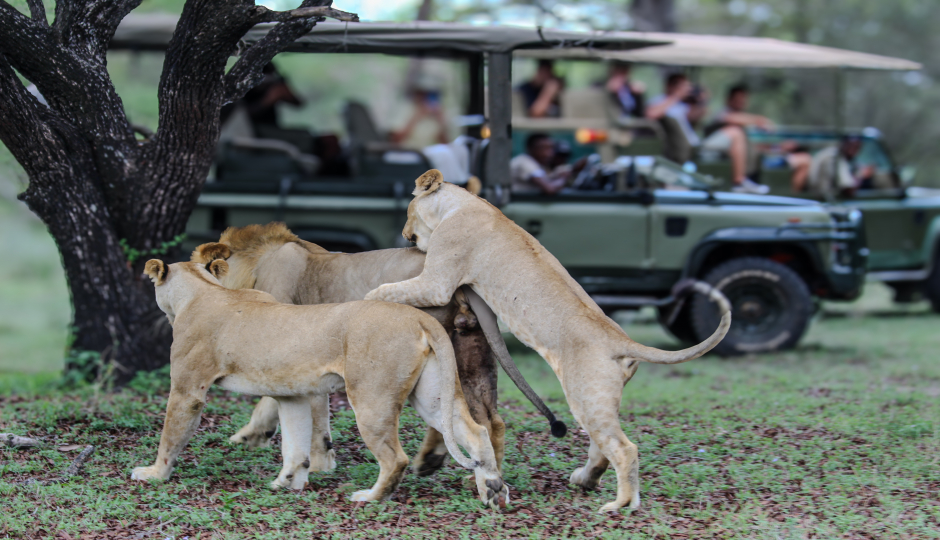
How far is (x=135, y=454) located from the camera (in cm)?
495

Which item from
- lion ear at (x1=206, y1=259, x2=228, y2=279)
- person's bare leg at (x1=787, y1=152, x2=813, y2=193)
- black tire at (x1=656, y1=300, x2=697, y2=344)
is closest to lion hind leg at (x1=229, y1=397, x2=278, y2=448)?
lion ear at (x1=206, y1=259, x2=228, y2=279)

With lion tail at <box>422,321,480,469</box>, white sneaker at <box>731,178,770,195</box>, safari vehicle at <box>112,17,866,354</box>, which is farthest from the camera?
white sneaker at <box>731,178,770,195</box>

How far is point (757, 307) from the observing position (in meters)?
8.80

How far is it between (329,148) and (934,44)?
56.7 ft

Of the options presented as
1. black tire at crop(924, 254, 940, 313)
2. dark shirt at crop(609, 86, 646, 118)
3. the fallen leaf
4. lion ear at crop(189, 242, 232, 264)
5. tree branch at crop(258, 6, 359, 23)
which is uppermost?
tree branch at crop(258, 6, 359, 23)

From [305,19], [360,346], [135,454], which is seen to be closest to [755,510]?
[360,346]

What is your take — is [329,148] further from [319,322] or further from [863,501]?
[863,501]

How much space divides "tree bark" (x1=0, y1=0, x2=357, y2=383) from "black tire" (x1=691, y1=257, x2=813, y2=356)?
468cm

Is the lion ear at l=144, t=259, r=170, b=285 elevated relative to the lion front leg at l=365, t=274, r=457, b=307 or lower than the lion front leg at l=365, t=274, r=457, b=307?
elevated

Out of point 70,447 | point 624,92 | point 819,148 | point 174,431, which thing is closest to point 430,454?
point 174,431

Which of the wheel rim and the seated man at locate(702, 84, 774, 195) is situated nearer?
the wheel rim

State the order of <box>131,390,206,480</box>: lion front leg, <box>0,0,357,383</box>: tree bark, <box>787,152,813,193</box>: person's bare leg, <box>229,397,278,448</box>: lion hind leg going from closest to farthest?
1. <box>131,390,206,480</box>: lion front leg
2. <box>229,397,278,448</box>: lion hind leg
3. <box>0,0,357,383</box>: tree bark
4. <box>787,152,813,193</box>: person's bare leg

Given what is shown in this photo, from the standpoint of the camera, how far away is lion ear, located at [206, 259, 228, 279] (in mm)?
4789

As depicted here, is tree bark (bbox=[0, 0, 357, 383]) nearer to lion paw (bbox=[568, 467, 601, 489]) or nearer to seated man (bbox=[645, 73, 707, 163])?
lion paw (bbox=[568, 467, 601, 489])
